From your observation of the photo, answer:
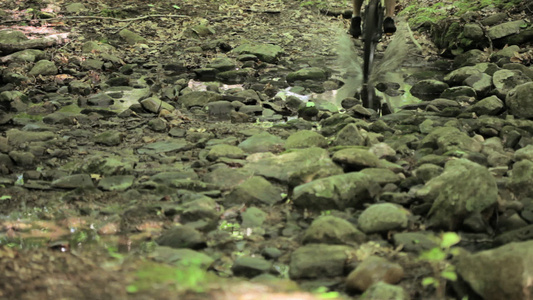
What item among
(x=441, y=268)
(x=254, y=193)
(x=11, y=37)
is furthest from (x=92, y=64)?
(x=441, y=268)

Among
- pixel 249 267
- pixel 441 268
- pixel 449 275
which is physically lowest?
pixel 249 267

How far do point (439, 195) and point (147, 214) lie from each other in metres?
1.64

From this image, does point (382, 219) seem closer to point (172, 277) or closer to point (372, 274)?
point (372, 274)

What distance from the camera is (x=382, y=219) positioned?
8.50ft

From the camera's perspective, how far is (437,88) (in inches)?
231

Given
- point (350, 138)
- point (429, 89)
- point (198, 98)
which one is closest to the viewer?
point (350, 138)

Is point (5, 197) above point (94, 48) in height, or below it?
above

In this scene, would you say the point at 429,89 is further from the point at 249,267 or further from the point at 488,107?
the point at 249,267

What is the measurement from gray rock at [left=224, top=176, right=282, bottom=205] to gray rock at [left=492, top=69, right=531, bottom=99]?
3.01 metres

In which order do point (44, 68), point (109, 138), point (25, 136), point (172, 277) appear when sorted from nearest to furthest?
point (172, 277), point (25, 136), point (109, 138), point (44, 68)

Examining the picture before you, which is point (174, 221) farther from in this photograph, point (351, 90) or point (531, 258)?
point (351, 90)

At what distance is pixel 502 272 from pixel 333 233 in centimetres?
83

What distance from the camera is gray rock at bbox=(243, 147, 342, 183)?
10.7 ft

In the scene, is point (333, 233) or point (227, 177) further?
point (227, 177)
